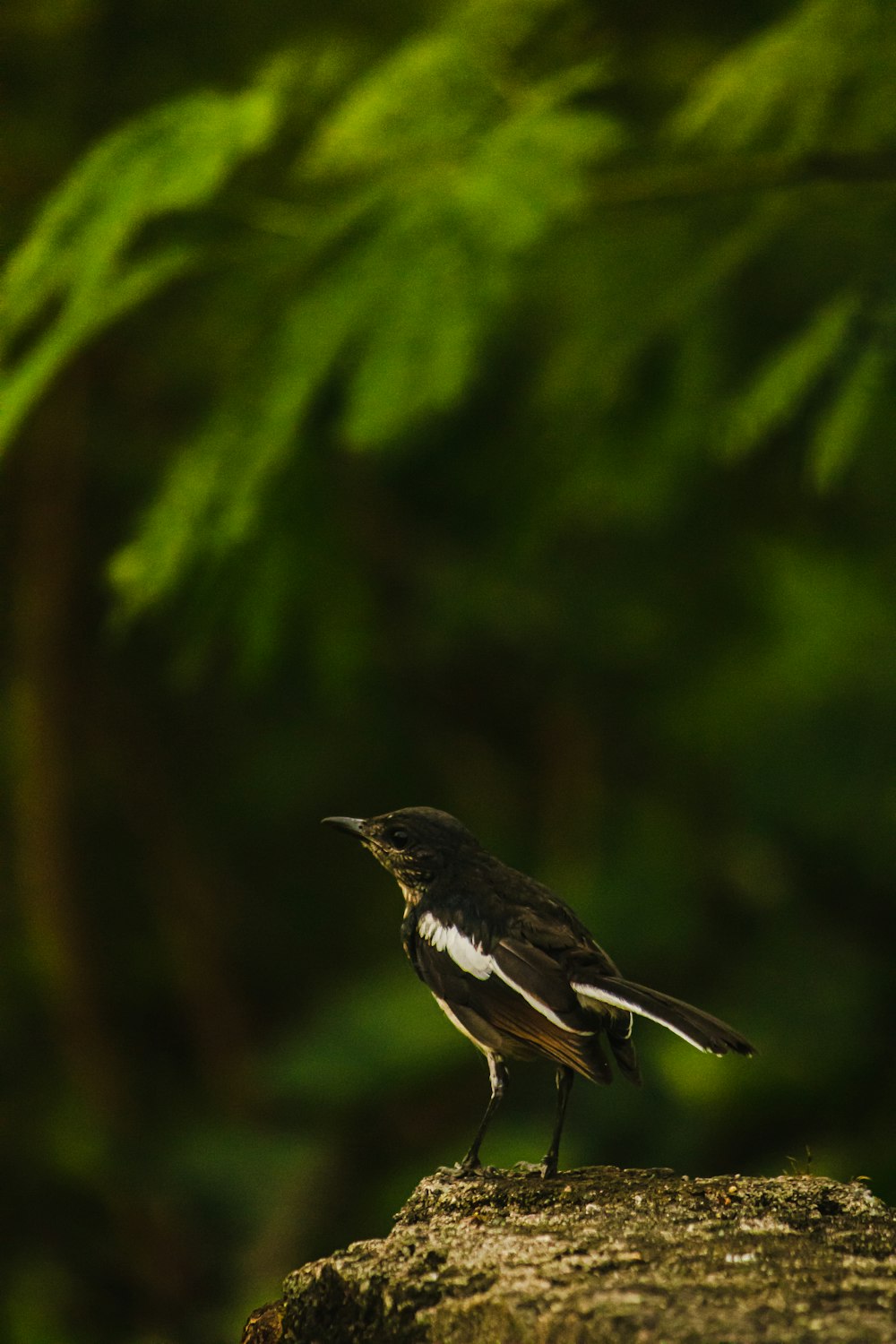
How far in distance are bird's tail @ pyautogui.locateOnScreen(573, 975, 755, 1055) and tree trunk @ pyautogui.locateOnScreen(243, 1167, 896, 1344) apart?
254 mm

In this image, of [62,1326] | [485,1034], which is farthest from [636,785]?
[485,1034]

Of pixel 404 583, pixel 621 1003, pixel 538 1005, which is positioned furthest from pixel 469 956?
pixel 404 583

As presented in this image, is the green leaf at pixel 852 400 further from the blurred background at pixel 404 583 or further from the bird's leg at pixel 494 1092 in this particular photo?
the bird's leg at pixel 494 1092

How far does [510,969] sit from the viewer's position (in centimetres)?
210

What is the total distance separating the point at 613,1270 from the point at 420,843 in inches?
33.3

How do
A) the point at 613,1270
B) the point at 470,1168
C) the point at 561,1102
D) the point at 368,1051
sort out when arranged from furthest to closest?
the point at 368,1051 → the point at 470,1168 → the point at 561,1102 → the point at 613,1270

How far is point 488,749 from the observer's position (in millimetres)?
7211

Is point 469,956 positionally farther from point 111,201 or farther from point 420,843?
point 111,201

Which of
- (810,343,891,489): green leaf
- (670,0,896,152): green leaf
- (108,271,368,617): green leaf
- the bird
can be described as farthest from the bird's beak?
(670,0,896,152): green leaf

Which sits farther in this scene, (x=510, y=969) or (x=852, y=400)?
(x=852, y=400)

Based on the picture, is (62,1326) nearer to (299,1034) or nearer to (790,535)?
(299,1034)

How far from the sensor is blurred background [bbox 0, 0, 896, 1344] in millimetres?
2820

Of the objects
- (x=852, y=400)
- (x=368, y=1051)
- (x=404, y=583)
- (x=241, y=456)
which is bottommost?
(x=368, y=1051)

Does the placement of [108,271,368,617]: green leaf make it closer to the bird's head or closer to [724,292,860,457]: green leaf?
the bird's head
